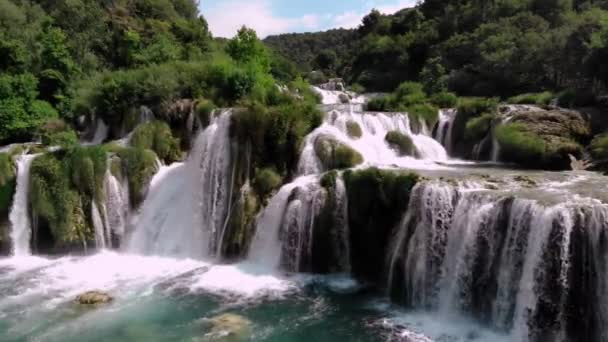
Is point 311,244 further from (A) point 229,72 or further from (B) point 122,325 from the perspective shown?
(A) point 229,72

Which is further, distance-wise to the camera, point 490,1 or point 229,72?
point 490,1

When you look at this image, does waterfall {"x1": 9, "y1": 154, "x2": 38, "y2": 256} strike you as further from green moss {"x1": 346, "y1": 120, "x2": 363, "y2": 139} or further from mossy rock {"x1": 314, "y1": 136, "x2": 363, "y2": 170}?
green moss {"x1": 346, "y1": 120, "x2": 363, "y2": 139}

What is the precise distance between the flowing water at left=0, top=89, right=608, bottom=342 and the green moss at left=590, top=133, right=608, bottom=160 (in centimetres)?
170

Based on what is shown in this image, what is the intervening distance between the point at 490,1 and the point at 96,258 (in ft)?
136

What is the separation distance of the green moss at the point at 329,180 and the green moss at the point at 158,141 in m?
7.33

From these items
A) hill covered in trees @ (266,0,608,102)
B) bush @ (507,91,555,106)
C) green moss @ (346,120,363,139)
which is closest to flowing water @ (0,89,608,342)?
green moss @ (346,120,363,139)

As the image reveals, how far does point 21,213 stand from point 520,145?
17167 millimetres

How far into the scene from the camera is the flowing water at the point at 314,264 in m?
9.84

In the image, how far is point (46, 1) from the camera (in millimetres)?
38875

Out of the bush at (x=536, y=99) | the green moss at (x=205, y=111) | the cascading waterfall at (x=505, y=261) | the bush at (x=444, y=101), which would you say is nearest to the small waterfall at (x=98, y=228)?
the green moss at (x=205, y=111)

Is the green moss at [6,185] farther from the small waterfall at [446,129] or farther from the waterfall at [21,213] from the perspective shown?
the small waterfall at [446,129]

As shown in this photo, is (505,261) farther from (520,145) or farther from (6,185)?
(6,185)

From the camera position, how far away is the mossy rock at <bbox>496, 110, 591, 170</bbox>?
16.7 m

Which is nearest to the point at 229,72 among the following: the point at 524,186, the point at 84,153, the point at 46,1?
the point at 84,153
